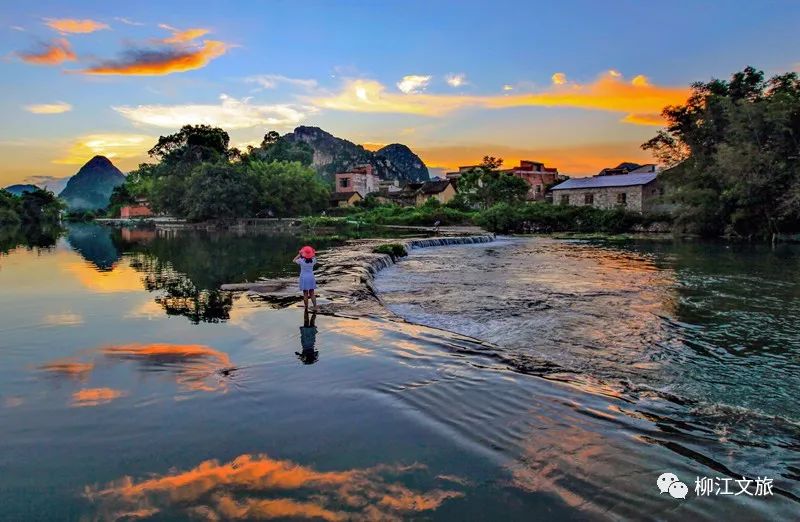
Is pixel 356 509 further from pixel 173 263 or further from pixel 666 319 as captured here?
pixel 173 263

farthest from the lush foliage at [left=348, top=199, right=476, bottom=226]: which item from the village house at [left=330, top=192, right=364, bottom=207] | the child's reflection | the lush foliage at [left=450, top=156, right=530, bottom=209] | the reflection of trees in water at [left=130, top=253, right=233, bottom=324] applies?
the child's reflection

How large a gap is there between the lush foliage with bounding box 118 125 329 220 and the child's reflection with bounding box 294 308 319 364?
5161 cm

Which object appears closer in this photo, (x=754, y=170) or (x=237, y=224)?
(x=754, y=170)

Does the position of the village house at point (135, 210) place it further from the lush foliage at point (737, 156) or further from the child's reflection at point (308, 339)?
the child's reflection at point (308, 339)

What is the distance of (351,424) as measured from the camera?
5.23 m

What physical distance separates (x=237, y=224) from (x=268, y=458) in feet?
195

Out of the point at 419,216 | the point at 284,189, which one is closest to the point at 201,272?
the point at 419,216

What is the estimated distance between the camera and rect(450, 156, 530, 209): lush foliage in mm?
57156

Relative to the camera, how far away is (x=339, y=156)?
138875mm

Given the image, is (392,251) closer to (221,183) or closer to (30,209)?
(221,183)

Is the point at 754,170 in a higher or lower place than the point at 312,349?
higher

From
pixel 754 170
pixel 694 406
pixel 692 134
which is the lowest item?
pixel 694 406

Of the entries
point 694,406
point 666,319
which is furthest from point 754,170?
point 694,406

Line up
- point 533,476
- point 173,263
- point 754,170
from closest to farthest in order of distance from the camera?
point 533,476
point 173,263
point 754,170
